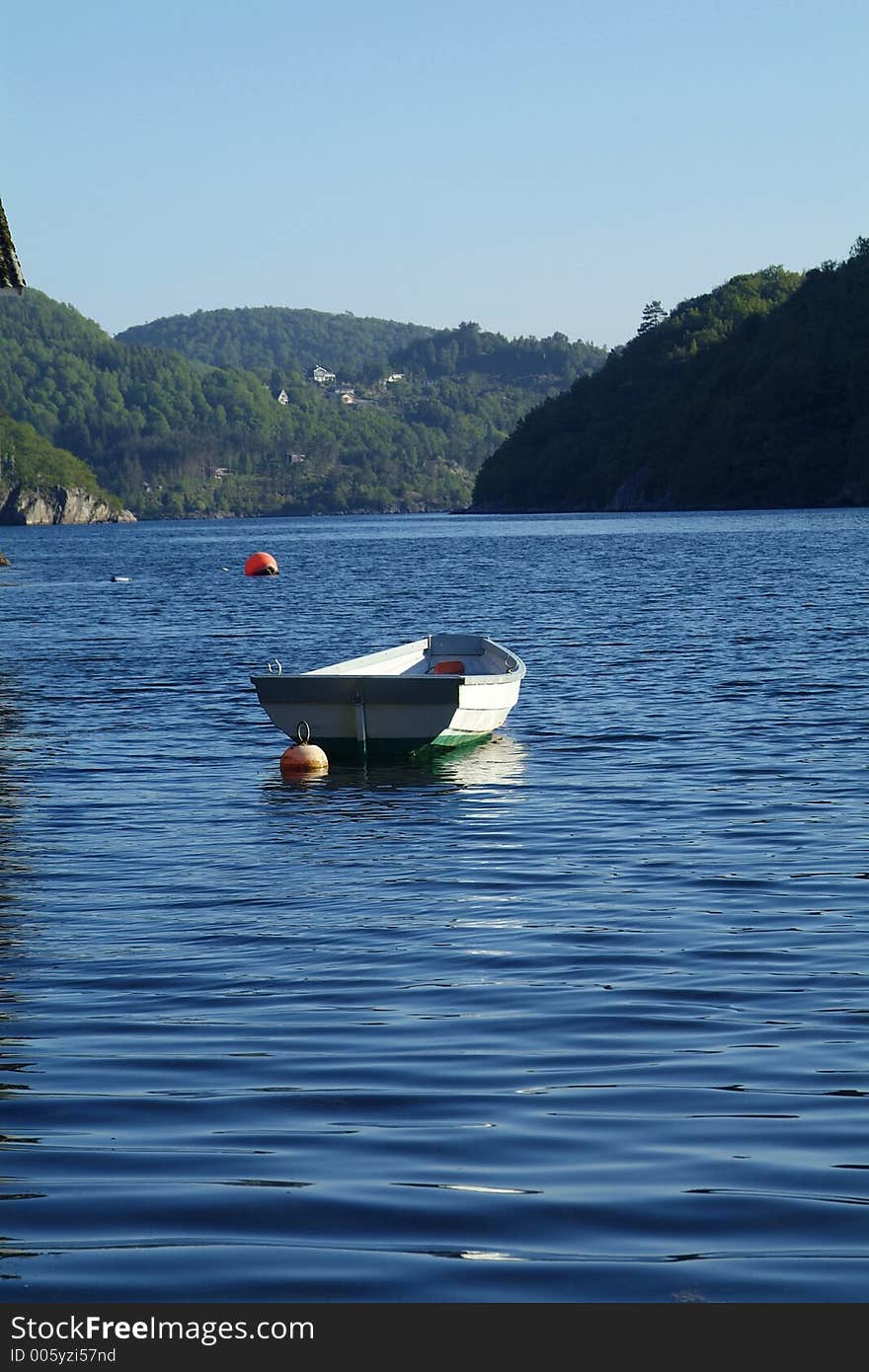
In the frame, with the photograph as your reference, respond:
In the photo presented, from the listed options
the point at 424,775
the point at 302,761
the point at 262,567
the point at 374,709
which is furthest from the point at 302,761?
the point at 262,567

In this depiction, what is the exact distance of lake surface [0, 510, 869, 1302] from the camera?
6824mm

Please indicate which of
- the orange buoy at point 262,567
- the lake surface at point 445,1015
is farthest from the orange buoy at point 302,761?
the orange buoy at point 262,567

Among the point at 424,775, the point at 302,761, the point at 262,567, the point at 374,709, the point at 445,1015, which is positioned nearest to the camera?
the point at 445,1015

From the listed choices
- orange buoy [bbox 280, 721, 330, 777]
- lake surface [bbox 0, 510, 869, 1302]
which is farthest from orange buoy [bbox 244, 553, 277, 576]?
orange buoy [bbox 280, 721, 330, 777]

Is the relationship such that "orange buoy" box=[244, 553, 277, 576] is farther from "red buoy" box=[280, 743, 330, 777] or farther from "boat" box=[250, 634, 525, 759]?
"red buoy" box=[280, 743, 330, 777]

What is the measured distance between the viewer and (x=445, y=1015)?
1046 centimetres

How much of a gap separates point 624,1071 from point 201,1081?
2085mm

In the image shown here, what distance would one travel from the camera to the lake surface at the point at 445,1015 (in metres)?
6.82

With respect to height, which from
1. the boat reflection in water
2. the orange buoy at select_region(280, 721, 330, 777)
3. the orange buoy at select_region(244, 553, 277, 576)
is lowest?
the orange buoy at select_region(244, 553, 277, 576)

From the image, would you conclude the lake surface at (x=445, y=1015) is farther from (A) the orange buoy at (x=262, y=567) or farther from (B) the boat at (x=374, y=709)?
(A) the orange buoy at (x=262, y=567)

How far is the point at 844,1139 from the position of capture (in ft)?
26.2

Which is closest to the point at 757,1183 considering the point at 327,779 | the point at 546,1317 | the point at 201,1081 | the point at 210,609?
the point at 546,1317

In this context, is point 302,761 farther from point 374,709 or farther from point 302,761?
Result: point 374,709

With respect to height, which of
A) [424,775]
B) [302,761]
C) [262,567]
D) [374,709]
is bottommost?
[262,567]
